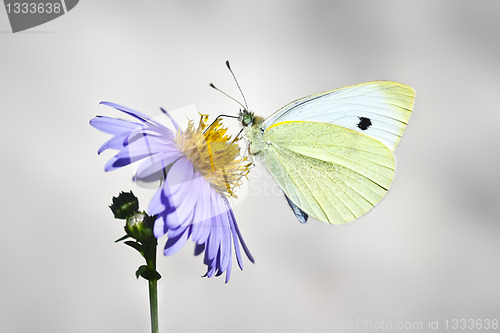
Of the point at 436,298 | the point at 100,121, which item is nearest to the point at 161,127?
the point at 100,121

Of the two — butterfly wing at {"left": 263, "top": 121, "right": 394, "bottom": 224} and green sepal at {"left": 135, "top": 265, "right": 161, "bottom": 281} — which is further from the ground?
butterfly wing at {"left": 263, "top": 121, "right": 394, "bottom": 224}

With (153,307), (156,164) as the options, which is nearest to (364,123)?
(156,164)

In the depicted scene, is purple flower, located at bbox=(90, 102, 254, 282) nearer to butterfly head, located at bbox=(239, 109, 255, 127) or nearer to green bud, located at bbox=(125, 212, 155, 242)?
green bud, located at bbox=(125, 212, 155, 242)

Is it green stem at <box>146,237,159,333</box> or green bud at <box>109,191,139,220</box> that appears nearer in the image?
green stem at <box>146,237,159,333</box>

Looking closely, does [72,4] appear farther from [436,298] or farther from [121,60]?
[436,298]

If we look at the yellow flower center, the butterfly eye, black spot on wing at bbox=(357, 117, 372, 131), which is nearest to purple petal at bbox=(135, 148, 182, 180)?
the yellow flower center

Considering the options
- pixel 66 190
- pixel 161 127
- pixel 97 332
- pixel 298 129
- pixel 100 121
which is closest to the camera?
pixel 100 121

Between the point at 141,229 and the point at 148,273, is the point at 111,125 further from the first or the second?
the point at 148,273
